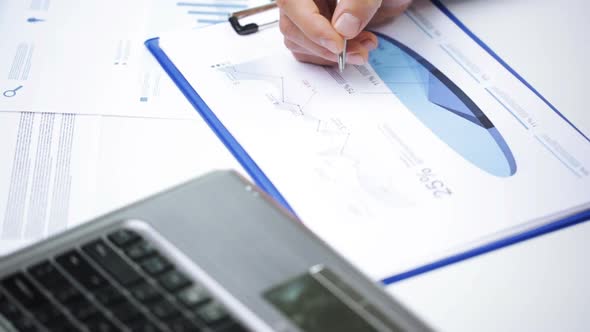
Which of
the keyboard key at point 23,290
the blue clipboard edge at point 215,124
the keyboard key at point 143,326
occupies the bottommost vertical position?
the keyboard key at point 23,290

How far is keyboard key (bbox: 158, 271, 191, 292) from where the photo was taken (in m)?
0.48

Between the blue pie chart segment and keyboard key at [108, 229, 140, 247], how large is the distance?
12.7 inches

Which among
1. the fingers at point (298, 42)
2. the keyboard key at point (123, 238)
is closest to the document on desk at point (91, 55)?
the fingers at point (298, 42)

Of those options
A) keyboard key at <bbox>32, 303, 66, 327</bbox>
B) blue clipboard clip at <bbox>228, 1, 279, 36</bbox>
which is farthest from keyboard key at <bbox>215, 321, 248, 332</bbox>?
blue clipboard clip at <bbox>228, 1, 279, 36</bbox>

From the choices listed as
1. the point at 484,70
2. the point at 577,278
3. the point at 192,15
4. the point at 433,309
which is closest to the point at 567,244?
the point at 577,278

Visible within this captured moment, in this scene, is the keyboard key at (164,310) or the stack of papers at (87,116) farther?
the stack of papers at (87,116)

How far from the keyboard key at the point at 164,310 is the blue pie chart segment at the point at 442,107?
0.33 m

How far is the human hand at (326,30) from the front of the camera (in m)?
0.74

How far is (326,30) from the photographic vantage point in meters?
0.75

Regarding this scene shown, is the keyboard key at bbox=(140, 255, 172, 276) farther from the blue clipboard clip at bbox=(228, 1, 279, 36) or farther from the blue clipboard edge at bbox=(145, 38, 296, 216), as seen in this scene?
the blue clipboard clip at bbox=(228, 1, 279, 36)

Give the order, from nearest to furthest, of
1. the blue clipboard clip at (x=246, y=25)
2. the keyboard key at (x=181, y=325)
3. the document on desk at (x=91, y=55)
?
1. the keyboard key at (x=181, y=325)
2. the document on desk at (x=91, y=55)
3. the blue clipboard clip at (x=246, y=25)

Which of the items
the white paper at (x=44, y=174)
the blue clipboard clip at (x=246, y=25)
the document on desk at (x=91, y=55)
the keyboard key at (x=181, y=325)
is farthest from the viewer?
the blue clipboard clip at (x=246, y=25)

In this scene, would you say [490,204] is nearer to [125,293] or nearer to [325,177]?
[325,177]

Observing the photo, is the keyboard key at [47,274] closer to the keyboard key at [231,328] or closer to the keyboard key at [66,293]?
the keyboard key at [66,293]
